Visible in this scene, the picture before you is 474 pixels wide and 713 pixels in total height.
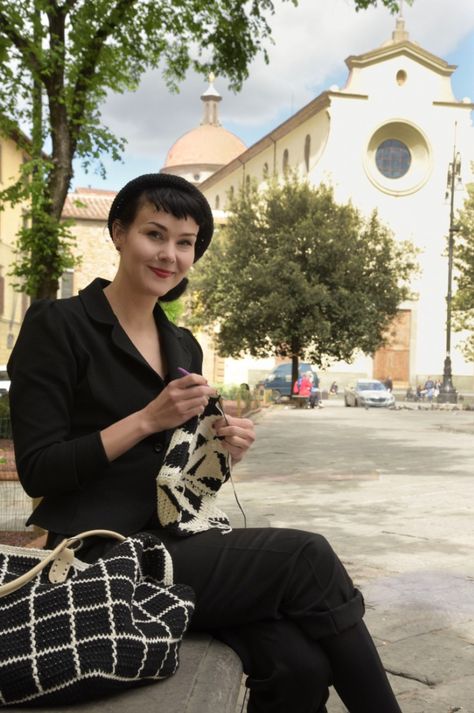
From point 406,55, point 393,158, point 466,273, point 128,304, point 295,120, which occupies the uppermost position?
point 406,55

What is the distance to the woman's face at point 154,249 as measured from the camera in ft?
8.21

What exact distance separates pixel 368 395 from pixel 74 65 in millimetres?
26835

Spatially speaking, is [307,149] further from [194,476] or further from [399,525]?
[194,476]

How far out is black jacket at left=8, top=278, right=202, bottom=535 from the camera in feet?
7.28

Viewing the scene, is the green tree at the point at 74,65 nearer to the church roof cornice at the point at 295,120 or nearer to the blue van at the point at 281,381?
the blue van at the point at 281,381

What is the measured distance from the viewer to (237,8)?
429 inches

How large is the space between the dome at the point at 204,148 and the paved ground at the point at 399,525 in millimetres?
67974

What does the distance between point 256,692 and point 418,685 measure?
172cm

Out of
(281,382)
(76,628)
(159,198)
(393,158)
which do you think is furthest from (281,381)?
(76,628)

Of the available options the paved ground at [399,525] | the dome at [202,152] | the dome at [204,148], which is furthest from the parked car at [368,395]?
the dome at [204,148]

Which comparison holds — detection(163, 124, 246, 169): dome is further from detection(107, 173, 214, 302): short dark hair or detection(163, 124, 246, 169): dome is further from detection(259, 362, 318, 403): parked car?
detection(107, 173, 214, 302): short dark hair

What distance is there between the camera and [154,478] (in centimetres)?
239

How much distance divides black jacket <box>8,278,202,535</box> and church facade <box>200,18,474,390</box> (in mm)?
44997

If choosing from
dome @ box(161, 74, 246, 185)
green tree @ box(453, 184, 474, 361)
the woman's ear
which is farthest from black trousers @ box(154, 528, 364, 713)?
dome @ box(161, 74, 246, 185)
